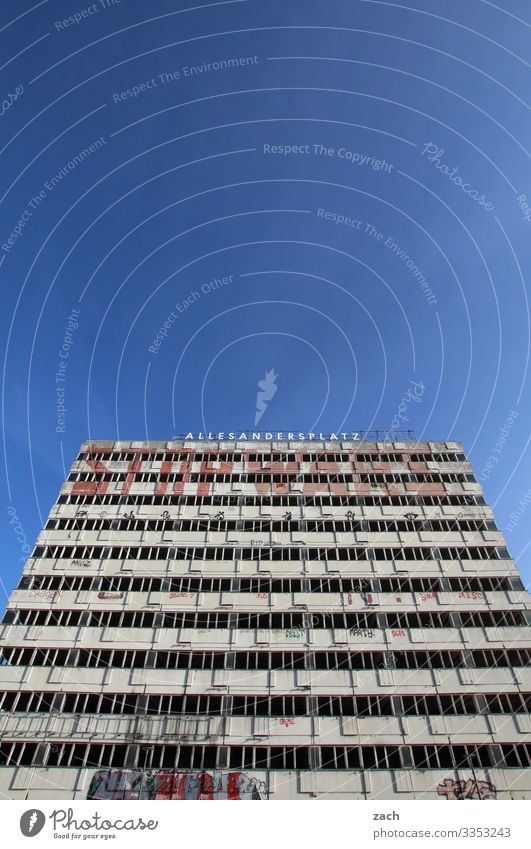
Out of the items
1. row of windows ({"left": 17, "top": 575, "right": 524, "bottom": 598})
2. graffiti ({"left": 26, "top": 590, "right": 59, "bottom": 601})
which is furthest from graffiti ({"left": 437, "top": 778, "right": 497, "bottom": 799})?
graffiti ({"left": 26, "top": 590, "right": 59, "bottom": 601})

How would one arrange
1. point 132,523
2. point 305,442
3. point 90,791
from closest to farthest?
point 90,791 → point 132,523 → point 305,442

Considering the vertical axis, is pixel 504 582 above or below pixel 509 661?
above

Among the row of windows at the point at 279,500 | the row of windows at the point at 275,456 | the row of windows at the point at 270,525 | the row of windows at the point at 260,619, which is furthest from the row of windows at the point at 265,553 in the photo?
the row of windows at the point at 275,456

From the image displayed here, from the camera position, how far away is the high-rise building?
30.4 meters

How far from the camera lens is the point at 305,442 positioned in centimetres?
5294

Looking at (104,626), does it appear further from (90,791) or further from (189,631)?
(90,791)

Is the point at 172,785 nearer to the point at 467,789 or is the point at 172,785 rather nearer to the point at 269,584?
the point at 269,584

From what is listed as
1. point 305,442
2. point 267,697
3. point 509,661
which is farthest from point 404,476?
point 267,697

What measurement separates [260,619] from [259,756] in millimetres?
9773

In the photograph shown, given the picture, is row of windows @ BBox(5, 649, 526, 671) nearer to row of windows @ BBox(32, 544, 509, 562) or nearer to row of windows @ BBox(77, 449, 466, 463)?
row of windows @ BBox(32, 544, 509, 562)

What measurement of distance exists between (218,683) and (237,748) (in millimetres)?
4456
